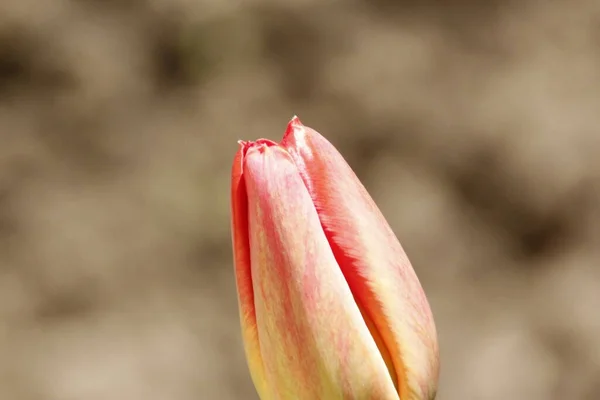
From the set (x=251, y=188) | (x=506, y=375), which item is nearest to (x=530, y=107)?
(x=506, y=375)

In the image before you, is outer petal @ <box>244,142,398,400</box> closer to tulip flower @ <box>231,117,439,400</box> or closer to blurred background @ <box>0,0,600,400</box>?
tulip flower @ <box>231,117,439,400</box>

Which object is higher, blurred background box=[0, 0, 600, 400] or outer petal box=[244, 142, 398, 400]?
blurred background box=[0, 0, 600, 400]

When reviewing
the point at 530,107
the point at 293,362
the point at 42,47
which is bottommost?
the point at 293,362

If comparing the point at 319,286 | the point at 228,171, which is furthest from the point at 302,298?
the point at 228,171

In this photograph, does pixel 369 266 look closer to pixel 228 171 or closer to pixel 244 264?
pixel 244 264

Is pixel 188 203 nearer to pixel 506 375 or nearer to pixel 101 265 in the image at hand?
pixel 101 265

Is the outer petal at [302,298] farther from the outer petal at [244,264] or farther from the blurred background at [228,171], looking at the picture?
the blurred background at [228,171]

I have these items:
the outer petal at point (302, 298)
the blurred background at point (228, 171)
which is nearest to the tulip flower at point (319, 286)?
the outer petal at point (302, 298)

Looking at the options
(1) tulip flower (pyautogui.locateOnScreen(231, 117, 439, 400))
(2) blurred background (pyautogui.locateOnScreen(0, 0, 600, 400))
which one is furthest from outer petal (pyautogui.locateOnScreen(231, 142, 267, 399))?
(2) blurred background (pyautogui.locateOnScreen(0, 0, 600, 400))
